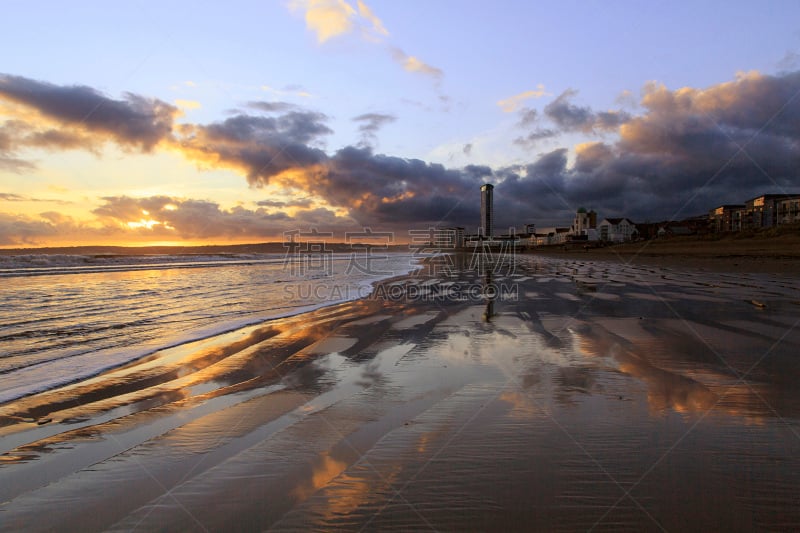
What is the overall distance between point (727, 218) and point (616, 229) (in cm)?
3001

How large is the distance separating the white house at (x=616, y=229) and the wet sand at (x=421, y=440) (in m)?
124

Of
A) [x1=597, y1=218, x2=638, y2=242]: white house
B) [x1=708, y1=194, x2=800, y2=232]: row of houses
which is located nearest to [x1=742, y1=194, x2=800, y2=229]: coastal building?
[x1=708, y1=194, x2=800, y2=232]: row of houses

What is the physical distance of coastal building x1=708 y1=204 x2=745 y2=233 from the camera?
8988cm

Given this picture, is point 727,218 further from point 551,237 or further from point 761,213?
point 551,237

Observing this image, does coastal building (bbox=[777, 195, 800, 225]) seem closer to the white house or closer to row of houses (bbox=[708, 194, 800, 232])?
row of houses (bbox=[708, 194, 800, 232])

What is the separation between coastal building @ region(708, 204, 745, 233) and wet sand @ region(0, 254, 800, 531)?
345 ft

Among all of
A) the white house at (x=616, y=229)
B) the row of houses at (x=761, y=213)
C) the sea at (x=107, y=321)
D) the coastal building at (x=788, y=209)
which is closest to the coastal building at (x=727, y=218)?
the row of houses at (x=761, y=213)

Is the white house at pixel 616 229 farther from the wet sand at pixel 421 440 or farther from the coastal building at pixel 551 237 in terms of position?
the wet sand at pixel 421 440

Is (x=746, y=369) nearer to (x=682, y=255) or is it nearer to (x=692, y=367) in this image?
(x=692, y=367)

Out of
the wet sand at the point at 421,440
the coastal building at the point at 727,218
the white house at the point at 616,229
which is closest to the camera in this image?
the wet sand at the point at 421,440

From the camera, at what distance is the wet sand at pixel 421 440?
2.59m

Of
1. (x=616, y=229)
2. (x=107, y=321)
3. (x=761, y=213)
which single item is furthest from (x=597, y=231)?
(x=107, y=321)

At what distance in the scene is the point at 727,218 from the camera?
94875 mm

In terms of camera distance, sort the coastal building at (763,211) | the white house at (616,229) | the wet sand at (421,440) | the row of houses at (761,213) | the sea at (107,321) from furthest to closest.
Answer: the white house at (616,229) < the coastal building at (763,211) < the row of houses at (761,213) < the sea at (107,321) < the wet sand at (421,440)
